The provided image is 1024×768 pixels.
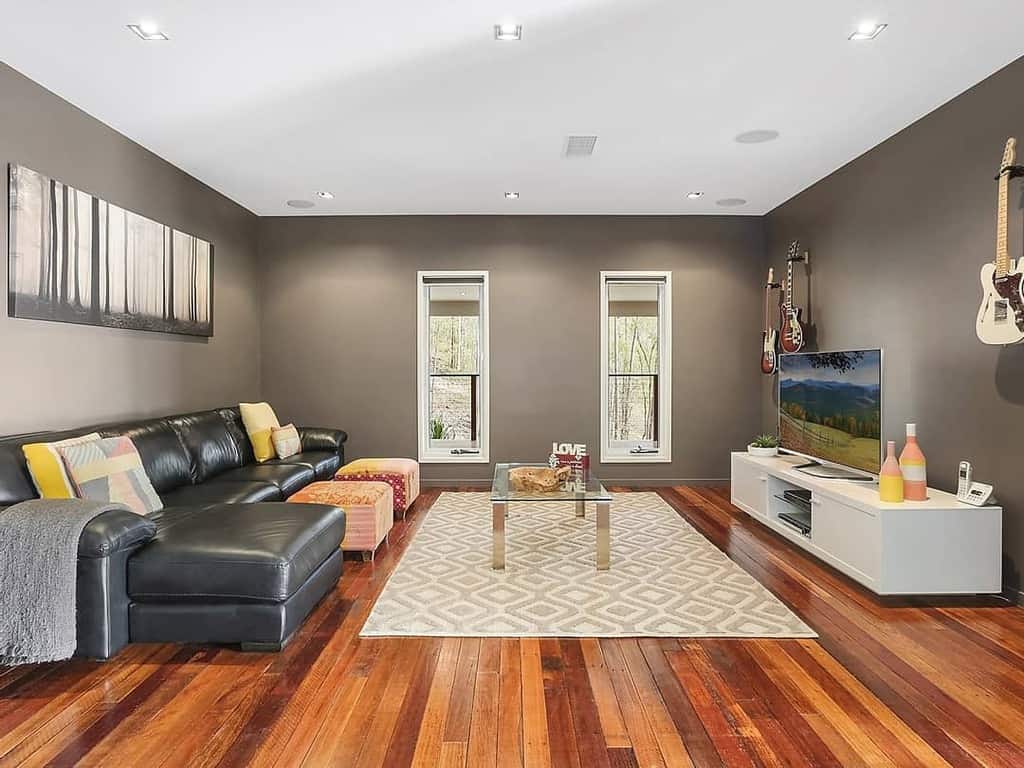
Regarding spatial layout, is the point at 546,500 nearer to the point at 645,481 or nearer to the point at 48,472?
the point at 48,472

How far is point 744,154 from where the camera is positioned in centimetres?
457

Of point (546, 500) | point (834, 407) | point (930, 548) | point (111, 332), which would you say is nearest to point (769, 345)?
point (834, 407)

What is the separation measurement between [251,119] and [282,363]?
304 cm

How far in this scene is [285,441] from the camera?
5293mm

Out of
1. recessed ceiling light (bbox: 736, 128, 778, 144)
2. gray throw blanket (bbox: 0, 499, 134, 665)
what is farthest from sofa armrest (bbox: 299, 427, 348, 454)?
recessed ceiling light (bbox: 736, 128, 778, 144)

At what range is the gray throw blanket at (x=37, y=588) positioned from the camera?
2387 mm

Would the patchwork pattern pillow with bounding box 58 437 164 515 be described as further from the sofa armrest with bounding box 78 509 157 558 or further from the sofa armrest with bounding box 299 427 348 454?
the sofa armrest with bounding box 299 427 348 454

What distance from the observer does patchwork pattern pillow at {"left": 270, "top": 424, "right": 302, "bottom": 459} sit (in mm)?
5246

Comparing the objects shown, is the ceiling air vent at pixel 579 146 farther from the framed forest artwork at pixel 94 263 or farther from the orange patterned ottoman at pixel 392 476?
the framed forest artwork at pixel 94 263

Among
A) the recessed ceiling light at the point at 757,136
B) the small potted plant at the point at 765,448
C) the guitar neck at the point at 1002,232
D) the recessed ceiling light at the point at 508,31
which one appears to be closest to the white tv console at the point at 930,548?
the guitar neck at the point at 1002,232

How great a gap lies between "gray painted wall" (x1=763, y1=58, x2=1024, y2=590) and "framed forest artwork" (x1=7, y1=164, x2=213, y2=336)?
508cm

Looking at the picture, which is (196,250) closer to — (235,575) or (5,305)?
(5,305)

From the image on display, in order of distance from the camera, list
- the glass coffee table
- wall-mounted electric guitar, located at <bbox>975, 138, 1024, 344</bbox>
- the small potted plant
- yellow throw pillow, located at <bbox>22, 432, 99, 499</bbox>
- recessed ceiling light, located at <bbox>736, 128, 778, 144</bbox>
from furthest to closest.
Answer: the small potted plant < recessed ceiling light, located at <bbox>736, 128, 778, 144</bbox> < the glass coffee table < wall-mounted electric guitar, located at <bbox>975, 138, 1024, 344</bbox> < yellow throw pillow, located at <bbox>22, 432, 99, 499</bbox>

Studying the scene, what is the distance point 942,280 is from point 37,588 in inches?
186
